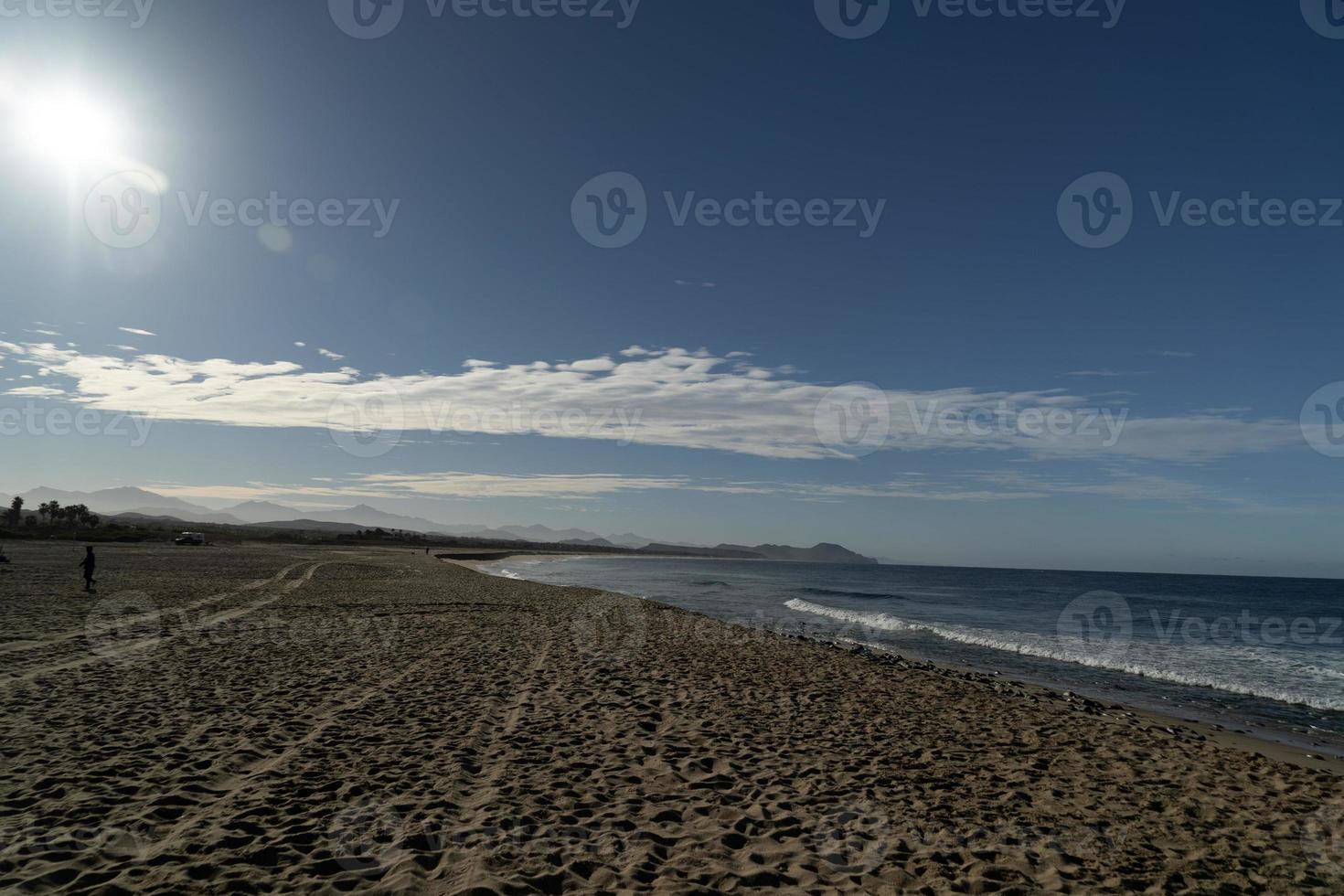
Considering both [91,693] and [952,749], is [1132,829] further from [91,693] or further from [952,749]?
[91,693]

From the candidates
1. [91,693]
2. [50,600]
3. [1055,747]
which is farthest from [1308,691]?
[50,600]

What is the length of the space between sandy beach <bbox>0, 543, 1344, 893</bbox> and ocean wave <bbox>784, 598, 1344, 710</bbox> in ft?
28.3

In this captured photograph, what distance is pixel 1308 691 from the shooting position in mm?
19531

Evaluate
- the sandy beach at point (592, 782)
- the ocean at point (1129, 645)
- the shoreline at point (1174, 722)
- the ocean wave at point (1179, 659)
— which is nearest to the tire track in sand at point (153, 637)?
the sandy beach at point (592, 782)

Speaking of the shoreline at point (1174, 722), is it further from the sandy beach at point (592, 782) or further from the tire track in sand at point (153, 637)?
the tire track in sand at point (153, 637)

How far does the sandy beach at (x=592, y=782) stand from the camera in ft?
20.0

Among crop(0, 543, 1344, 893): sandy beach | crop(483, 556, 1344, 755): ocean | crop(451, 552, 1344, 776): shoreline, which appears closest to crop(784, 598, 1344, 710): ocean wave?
crop(483, 556, 1344, 755): ocean

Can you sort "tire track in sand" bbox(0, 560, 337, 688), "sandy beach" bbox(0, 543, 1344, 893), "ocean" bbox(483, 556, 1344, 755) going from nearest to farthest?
"sandy beach" bbox(0, 543, 1344, 893), "tire track in sand" bbox(0, 560, 337, 688), "ocean" bbox(483, 556, 1344, 755)

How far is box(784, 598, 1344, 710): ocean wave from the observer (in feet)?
63.7

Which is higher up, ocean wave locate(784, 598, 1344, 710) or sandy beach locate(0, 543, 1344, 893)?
sandy beach locate(0, 543, 1344, 893)

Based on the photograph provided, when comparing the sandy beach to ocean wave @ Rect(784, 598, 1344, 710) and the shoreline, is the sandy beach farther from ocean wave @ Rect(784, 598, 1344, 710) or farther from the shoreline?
ocean wave @ Rect(784, 598, 1344, 710)

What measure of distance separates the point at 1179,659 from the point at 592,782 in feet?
90.5

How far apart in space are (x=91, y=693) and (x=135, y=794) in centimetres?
590

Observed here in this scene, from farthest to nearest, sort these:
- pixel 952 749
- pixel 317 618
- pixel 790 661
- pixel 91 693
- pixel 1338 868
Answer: pixel 317 618 → pixel 790 661 → pixel 91 693 → pixel 952 749 → pixel 1338 868
